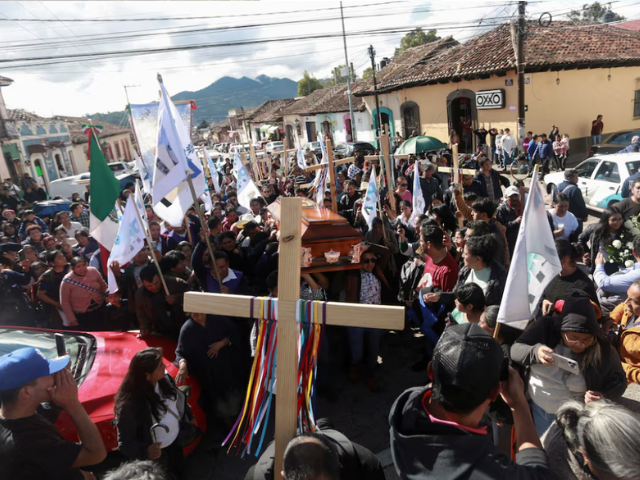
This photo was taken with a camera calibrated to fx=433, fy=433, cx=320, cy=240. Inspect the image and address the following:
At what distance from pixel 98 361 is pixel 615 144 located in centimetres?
1462

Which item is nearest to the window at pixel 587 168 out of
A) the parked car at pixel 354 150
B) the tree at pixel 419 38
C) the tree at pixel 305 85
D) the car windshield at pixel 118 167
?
the parked car at pixel 354 150

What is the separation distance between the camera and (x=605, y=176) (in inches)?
363

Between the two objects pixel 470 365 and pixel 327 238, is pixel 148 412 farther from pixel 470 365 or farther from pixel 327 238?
pixel 327 238

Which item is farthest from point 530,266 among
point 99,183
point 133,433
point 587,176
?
point 587,176

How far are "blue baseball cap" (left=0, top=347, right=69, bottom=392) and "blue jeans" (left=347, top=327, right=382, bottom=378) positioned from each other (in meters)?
2.68

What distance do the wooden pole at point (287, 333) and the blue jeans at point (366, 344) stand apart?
94.6 inches

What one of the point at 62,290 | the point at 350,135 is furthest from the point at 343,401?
the point at 350,135

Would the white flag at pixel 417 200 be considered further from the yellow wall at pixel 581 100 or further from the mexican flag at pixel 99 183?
the yellow wall at pixel 581 100

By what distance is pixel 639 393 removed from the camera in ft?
11.5

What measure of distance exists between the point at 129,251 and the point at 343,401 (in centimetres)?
267

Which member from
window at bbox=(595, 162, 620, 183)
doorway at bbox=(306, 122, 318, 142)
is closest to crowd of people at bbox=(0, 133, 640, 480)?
window at bbox=(595, 162, 620, 183)

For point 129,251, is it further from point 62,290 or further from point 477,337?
point 477,337

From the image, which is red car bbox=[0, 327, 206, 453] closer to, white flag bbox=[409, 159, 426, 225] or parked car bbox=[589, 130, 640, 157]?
white flag bbox=[409, 159, 426, 225]

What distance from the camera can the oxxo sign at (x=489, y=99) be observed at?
57.6 ft
